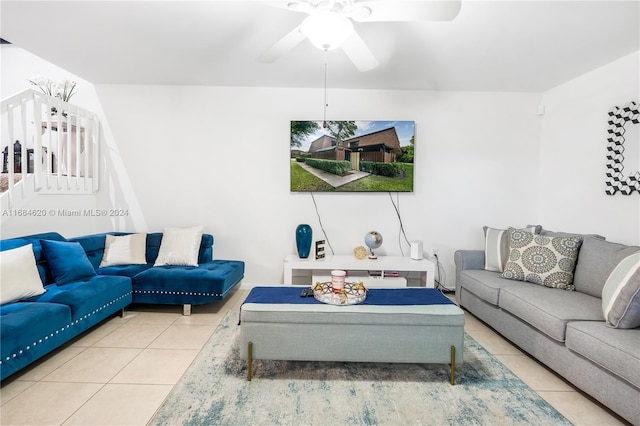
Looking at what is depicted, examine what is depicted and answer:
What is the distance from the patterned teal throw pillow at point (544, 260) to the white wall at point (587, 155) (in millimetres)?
655

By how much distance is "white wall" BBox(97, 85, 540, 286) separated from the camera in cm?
398

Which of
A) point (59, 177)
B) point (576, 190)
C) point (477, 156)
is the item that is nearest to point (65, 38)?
point (59, 177)

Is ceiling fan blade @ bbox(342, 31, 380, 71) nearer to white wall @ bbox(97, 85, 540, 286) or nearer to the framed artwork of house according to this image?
the framed artwork of house

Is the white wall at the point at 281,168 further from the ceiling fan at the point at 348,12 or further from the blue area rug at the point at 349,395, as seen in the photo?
the ceiling fan at the point at 348,12

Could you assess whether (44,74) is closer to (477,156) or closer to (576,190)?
(477,156)

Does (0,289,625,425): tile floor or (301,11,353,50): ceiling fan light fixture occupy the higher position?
(301,11,353,50): ceiling fan light fixture

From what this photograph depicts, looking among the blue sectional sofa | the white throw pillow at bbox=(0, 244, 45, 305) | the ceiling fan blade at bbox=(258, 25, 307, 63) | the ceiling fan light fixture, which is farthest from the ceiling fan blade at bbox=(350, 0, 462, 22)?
the white throw pillow at bbox=(0, 244, 45, 305)

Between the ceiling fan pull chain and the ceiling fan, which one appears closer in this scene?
the ceiling fan

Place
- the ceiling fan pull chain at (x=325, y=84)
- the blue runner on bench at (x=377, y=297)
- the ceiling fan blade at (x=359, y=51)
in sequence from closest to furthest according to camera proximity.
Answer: the ceiling fan blade at (x=359, y=51)
the blue runner on bench at (x=377, y=297)
the ceiling fan pull chain at (x=325, y=84)

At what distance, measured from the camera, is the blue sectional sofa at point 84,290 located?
1.99 meters

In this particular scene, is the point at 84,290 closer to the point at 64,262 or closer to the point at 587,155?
the point at 64,262

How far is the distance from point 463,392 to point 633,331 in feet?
3.34

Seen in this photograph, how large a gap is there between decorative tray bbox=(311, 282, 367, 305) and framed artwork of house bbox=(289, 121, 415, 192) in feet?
6.10

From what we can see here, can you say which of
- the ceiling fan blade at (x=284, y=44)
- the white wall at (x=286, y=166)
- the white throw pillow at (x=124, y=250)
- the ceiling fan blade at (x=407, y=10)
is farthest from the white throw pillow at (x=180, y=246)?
the ceiling fan blade at (x=407, y=10)
